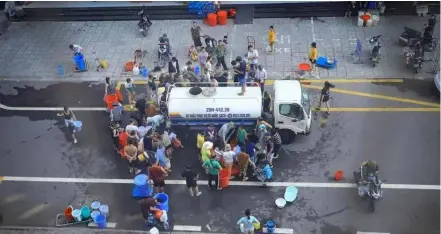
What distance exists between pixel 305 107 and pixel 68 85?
10936 millimetres

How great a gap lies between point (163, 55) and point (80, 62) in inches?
149

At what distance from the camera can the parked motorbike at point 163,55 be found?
23.8 metres

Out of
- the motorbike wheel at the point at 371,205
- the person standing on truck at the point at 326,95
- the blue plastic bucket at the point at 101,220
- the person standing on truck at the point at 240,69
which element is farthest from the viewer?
the person standing on truck at the point at 240,69

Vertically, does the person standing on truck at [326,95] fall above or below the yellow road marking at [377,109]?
above

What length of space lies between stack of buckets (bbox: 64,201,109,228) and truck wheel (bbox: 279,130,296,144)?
6796 millimetres

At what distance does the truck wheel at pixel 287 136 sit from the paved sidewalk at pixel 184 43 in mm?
4466

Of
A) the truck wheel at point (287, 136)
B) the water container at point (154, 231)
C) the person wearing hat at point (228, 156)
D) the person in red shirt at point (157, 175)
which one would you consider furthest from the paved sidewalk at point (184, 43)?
the water container at point (154, 231)

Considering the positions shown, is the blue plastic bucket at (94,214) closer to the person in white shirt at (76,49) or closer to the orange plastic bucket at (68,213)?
the orange plastic bucket at (68,213)

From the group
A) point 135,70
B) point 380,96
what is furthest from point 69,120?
point 380,96

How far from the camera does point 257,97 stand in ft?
62.5

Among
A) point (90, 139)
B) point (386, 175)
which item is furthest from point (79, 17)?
point (386, 175)

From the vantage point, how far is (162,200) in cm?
1675

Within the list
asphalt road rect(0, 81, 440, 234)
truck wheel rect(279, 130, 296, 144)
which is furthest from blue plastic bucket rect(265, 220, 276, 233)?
truck wheel rect(279, 130, 296, 144)

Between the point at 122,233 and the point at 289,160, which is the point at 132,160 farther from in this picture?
the point at 289,160
